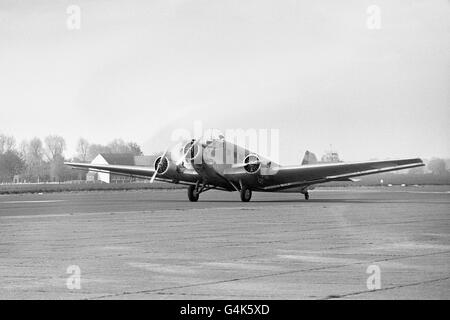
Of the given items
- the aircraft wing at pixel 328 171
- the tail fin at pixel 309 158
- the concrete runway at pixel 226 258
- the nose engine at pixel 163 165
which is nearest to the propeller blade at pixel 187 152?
the nose engine at pixel 163 165

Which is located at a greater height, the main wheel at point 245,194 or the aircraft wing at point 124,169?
the aircraft wing at point 124,169

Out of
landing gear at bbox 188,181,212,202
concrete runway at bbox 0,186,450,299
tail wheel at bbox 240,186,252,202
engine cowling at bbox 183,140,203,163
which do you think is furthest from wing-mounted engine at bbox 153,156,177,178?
concrete runway at bbox 0,186,450,299

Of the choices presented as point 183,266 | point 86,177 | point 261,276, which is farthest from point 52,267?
point 86,177

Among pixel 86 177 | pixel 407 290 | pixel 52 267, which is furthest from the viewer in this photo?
pixel 86 177

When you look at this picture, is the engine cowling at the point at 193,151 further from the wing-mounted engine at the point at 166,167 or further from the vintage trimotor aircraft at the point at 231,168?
the wing-mounted engine at the point at 166,167

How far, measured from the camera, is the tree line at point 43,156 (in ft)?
357

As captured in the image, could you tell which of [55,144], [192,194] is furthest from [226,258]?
[55,144]

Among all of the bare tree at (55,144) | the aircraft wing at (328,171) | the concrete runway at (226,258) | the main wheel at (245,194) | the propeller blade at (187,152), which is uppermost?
the bare tree at (55,144)

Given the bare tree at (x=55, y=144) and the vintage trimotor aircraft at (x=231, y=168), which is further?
the bare tree at (x=55, y=144)

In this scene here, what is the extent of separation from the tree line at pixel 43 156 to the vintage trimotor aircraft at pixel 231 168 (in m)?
59.9

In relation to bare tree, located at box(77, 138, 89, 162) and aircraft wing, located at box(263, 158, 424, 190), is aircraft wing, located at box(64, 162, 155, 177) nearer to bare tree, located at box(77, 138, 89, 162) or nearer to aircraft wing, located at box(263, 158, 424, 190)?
aircraft wing, located at box(263, 158, 424, 190)
